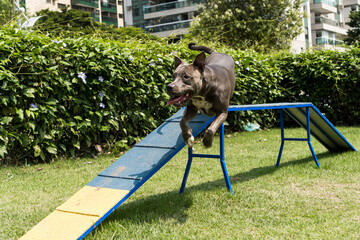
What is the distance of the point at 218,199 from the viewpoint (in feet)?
14.1

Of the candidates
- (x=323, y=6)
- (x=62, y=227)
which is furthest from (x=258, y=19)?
(x=323, y=6)

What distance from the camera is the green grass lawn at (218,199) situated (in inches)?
135

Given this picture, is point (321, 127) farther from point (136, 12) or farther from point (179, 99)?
point (136, 12)

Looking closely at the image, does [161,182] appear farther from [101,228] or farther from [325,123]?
[325,123]

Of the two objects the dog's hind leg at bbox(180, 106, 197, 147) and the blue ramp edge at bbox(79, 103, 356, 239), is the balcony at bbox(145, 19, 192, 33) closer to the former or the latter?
the blue ramp edge at bbox(79, 103, 356, 239)

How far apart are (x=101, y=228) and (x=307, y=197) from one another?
2514mm

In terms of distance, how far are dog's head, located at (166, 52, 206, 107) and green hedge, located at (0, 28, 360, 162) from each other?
11.5 ft

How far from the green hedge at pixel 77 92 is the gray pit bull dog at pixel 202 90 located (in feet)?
10.5

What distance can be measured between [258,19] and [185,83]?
57.1 feet

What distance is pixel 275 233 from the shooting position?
3309mm

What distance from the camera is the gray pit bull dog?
3.21 meters

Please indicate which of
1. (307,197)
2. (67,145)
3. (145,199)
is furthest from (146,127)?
(307,197)

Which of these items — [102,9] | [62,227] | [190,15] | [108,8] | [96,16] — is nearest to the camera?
[62,227]

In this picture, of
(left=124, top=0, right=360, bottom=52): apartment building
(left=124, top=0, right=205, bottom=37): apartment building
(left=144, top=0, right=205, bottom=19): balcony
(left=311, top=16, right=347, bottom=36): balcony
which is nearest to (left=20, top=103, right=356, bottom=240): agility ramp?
(left=124, top=0, right=360, bottom=52): apartment building
